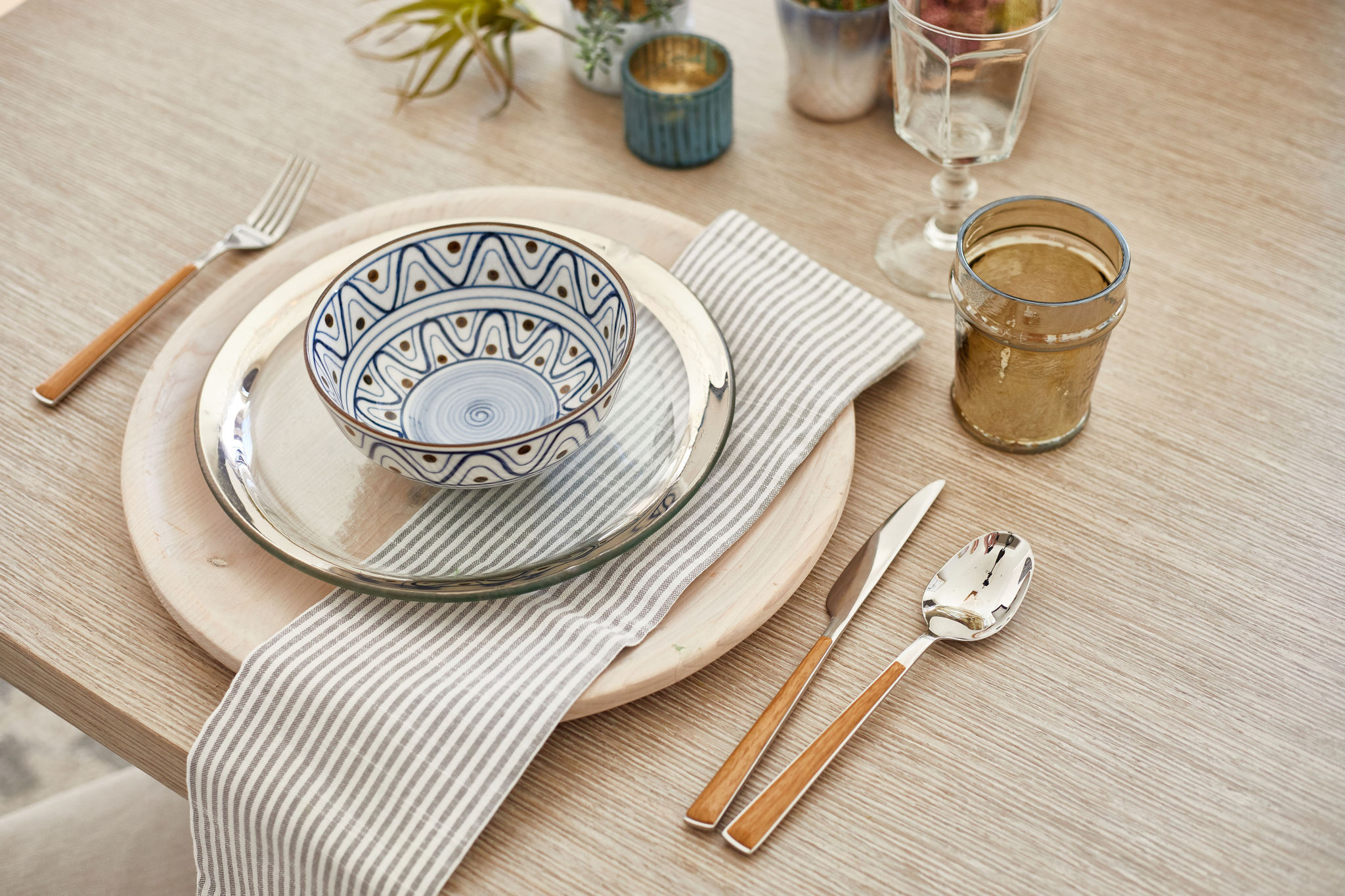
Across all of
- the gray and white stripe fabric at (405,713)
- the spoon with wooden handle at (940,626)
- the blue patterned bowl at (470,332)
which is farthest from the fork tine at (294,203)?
the spoon with wooden handle at (940,626)

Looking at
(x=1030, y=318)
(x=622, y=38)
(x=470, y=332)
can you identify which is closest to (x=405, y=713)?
(x=470, y=332)

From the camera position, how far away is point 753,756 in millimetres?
523

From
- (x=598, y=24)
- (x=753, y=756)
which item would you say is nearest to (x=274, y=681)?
(x=753, y=756)

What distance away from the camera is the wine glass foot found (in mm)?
780

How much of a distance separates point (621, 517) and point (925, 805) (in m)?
0.22

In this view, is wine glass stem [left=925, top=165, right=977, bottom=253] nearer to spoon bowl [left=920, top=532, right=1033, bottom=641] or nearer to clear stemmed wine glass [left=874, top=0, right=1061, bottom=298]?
clear stemmed wine glass [left=874, top=0, right=1061, bottom=298]

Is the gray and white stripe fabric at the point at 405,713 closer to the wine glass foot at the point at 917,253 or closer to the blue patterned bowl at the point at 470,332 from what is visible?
the blue patterned bowl at the point at 470,332

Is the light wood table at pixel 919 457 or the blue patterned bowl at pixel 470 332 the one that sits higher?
the blue patterned bowl at pixel 470 332

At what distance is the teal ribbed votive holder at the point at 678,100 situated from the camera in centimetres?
84

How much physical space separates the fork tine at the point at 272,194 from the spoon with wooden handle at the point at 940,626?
23.4 inches

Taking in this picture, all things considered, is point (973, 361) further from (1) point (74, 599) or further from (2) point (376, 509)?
(1) point (74, 599)

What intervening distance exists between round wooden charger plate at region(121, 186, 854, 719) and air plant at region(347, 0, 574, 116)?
12.8 inches

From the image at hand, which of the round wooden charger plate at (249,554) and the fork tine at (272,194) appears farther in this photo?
the fork tine at (272,194)

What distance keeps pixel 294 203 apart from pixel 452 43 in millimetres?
224
